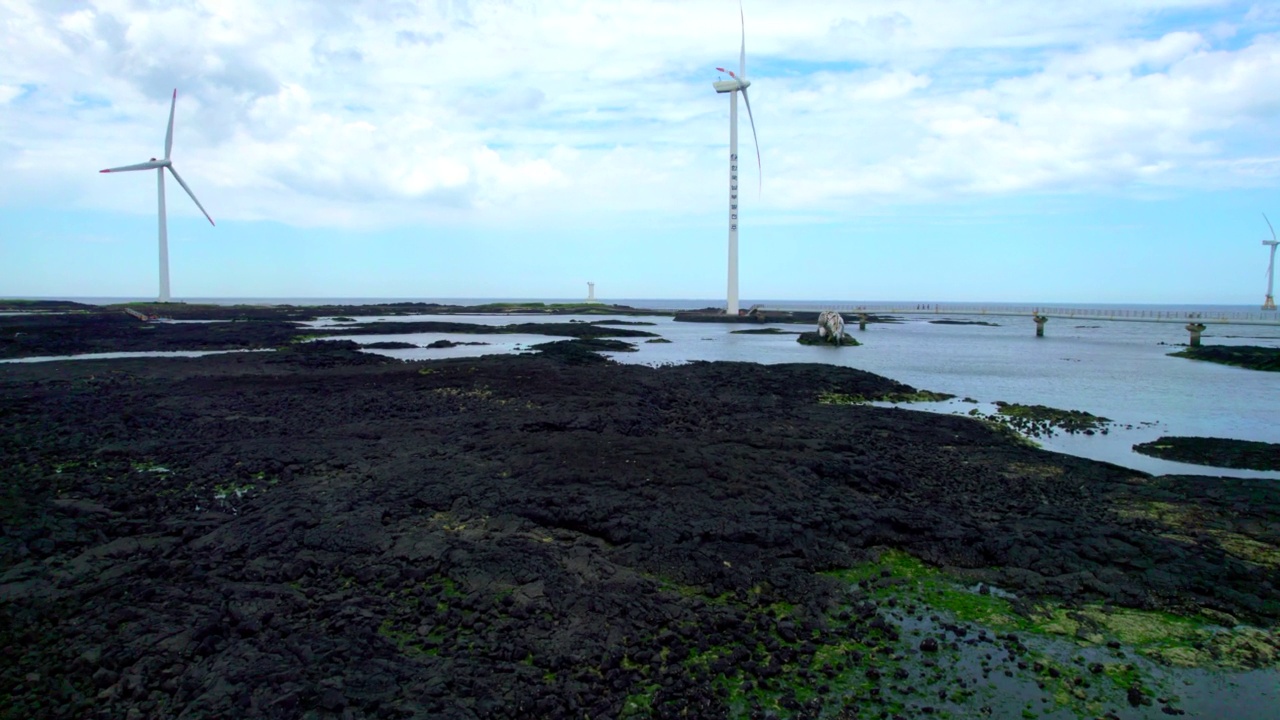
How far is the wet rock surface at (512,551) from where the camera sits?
25.5ft

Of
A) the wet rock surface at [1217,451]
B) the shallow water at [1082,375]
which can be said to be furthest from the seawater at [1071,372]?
the wet rock surface at [1217,451]

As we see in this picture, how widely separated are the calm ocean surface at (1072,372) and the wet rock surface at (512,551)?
7194mm

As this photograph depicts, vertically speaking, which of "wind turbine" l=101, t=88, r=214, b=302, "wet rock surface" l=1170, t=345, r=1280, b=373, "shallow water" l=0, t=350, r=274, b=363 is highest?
"wind turbine" l=101, t=88, r=214, b=302

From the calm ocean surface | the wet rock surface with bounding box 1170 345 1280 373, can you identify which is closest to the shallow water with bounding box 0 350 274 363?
the calm ocean surface

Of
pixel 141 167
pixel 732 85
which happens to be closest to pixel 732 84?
pixel 732 85

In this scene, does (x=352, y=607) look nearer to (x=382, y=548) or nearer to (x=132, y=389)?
(x=382, y=548)

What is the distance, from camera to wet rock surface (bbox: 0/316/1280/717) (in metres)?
7.76

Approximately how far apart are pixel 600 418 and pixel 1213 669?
1507 centimetres

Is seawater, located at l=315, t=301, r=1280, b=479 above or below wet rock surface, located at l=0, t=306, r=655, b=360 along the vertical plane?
below

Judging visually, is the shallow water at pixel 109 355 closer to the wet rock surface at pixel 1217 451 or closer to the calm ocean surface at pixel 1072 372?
the calm ocean surface at pixel 1072 372

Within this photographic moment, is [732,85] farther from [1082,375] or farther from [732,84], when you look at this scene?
[1082,375]

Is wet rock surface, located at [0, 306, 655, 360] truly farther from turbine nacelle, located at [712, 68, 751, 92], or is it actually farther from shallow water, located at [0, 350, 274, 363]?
turbine nacelle, located at [712, 68, 751, 92]

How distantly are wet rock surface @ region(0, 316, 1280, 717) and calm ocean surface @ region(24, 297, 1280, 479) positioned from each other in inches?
283

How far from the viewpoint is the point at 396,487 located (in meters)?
14.3
